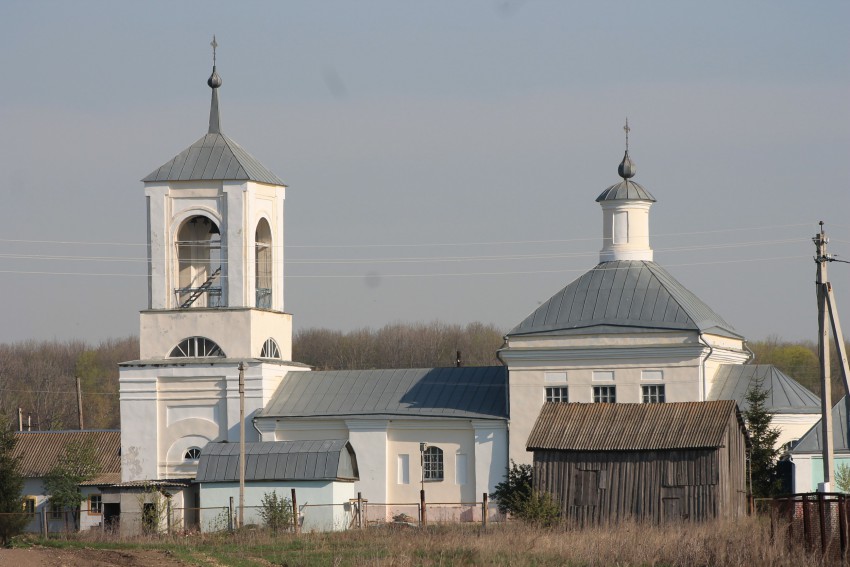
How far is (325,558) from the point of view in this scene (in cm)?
2647

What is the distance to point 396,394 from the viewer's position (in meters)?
42.5

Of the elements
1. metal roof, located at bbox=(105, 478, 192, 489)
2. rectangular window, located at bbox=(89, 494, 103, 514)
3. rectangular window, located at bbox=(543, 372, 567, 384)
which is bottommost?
rectangular window, located at bbox=(89, 494, 103, 514)

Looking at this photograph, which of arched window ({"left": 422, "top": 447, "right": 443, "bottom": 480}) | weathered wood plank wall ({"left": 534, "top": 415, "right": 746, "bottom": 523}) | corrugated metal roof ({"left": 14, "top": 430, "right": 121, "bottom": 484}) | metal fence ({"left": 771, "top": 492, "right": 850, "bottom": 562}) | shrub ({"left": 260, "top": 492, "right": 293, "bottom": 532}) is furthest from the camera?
corrugated metal roof ({"left": 14, "top": 430, "right": 121, "bottom": 484})

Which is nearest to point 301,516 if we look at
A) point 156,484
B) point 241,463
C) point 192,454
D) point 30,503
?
point 241,463

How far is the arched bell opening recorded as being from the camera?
43469 millimetres

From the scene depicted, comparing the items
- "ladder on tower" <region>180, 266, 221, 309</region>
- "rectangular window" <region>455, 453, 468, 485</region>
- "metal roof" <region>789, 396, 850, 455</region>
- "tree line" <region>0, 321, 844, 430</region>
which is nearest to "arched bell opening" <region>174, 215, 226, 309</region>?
"ladder on tower" <region>180, 266, 221, 309</region>

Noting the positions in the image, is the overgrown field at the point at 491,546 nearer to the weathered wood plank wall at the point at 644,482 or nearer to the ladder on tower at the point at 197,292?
the weathered wood plank wall at the point at 644,482

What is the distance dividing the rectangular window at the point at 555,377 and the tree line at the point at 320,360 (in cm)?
4679

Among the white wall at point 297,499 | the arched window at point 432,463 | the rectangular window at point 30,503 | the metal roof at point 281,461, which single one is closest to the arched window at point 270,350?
the metal roof at point 281,461

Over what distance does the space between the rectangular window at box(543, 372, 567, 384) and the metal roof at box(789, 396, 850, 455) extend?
5735mm

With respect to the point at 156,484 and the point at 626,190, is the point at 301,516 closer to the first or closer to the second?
the point at 156,484

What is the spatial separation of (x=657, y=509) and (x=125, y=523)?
1288 cm

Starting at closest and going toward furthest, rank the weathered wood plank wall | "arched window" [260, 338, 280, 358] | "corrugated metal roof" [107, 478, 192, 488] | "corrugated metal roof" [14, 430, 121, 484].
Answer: the weathered wood plank wall < "corrugated metal roof" [107, 478, 192, 488] < "arched window" [260, 338, 280, 358] < "corrugated metal roof" [14, 430, 121, 484]

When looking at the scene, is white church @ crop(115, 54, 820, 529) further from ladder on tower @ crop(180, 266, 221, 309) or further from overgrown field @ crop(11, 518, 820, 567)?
overgrown field @ crop(11, 518, 820, 567)
